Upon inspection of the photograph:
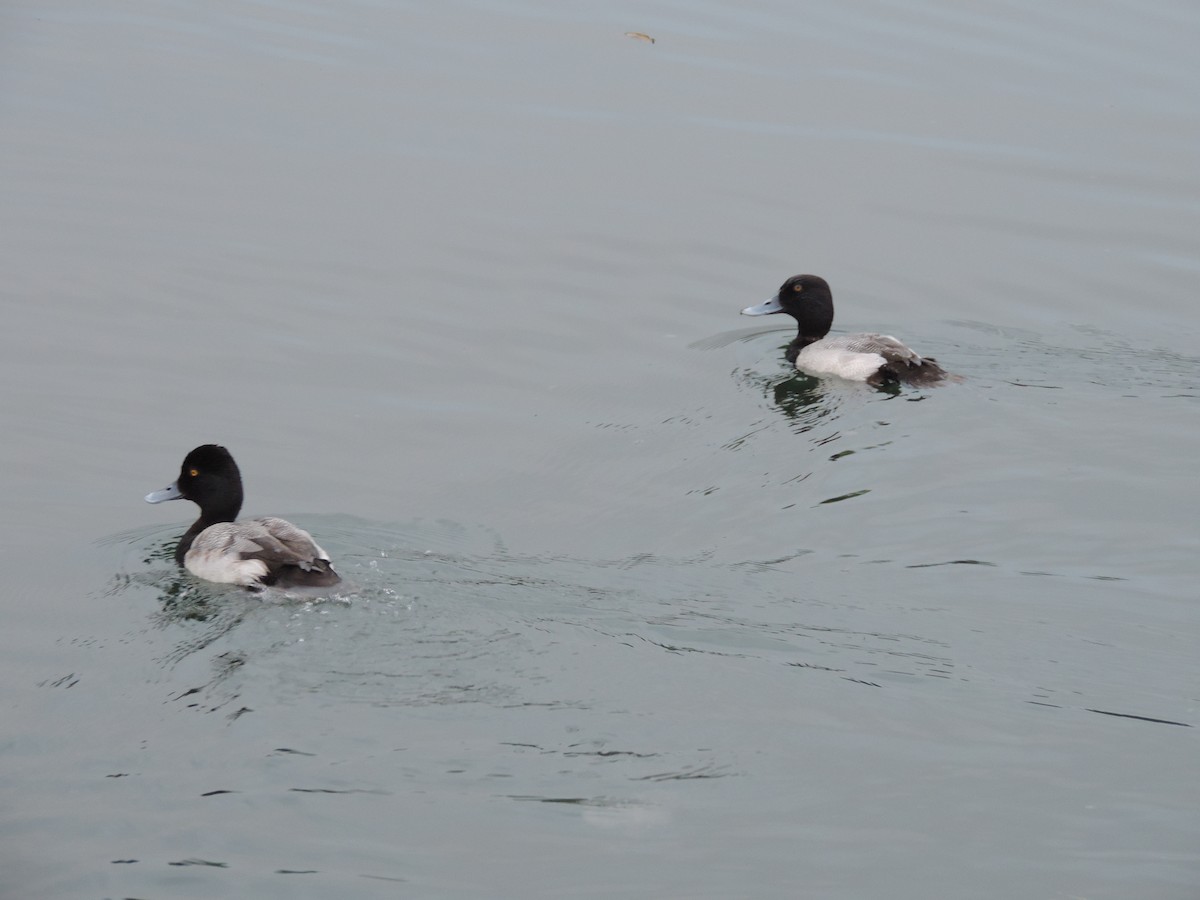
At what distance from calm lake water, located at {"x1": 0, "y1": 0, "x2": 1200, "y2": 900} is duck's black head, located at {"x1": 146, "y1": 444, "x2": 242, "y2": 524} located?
0.54 metres

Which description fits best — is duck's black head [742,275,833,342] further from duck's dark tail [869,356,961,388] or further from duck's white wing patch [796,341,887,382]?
duck's dark tail [869,356,961,388]

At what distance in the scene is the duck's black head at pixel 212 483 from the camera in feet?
34.3

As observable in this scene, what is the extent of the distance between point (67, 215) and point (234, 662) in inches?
355

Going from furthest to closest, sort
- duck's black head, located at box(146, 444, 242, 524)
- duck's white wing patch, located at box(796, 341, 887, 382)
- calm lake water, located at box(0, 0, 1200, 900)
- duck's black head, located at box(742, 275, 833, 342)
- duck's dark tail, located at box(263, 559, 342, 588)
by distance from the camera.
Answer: duck's black head, located at box(742, 275, 833, 342) → duck's white wing patch, located at box(796, 341, 887, 382) → duck's black head, located at box(146, 444, 242, 524) → duck's dark tail, located at box(263, 559, 342, 588) → calm lake water, located at box(0, 0, 1200, 900)

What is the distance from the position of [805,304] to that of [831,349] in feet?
2.60

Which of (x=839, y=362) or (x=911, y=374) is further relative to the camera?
(x=839, y=362)

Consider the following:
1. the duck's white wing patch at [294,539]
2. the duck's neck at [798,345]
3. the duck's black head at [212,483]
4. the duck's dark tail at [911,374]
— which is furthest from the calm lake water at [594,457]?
the duck's black head at [212,483]

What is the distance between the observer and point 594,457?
1210cm

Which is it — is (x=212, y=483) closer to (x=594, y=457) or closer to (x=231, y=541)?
(x=231, y=541)

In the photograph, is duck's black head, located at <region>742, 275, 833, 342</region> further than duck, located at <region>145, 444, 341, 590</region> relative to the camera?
Yes

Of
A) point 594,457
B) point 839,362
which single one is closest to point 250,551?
point 594,457

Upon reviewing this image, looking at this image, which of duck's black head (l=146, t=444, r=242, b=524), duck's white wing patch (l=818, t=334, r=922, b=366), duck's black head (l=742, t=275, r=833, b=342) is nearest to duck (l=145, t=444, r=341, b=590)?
duck's black head (l=146, t=444, r=242, b=524)

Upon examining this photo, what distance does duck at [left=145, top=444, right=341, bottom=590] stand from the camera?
9.66 m

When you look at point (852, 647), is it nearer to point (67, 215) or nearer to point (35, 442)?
point (35, 442)
